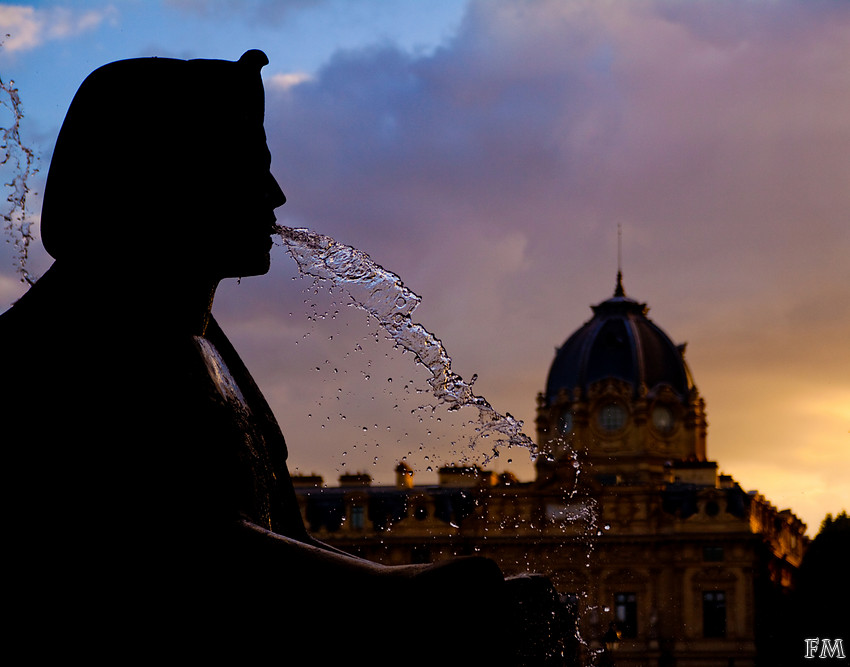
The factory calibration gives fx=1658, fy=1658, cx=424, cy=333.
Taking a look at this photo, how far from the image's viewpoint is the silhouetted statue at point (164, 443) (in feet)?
9.57

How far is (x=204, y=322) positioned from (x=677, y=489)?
230 feet

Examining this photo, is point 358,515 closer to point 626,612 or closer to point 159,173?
point 626,612

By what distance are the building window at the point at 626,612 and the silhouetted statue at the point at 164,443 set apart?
6581 centimetres

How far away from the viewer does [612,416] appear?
80.6 meters

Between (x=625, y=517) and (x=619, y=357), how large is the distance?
14286mm

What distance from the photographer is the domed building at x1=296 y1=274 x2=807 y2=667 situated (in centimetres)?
6278

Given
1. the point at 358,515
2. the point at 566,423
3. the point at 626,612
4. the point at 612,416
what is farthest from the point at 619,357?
the point at 358,515

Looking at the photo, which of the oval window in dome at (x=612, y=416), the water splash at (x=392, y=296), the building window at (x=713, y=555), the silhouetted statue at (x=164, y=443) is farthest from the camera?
the oval window in dome at (x=612, y=416)

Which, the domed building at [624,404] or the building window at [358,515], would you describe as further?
the domed building at [624,404]

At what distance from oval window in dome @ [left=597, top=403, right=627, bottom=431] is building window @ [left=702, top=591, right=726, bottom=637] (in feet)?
40.8

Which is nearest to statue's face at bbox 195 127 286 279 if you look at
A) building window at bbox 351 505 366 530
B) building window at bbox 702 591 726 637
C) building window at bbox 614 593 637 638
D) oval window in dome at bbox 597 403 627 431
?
building window at bbox 351 505 366 530

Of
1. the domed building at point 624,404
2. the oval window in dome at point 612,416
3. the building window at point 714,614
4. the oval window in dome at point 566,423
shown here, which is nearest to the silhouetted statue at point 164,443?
the building window at point 714,614

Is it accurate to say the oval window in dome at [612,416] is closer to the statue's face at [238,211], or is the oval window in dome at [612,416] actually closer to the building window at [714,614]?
the building window at [714,614]

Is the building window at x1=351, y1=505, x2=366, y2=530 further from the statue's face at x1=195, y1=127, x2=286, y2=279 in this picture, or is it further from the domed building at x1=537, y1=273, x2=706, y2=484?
the statue's face at x1=195, y1=127, x2=286, y2=279
